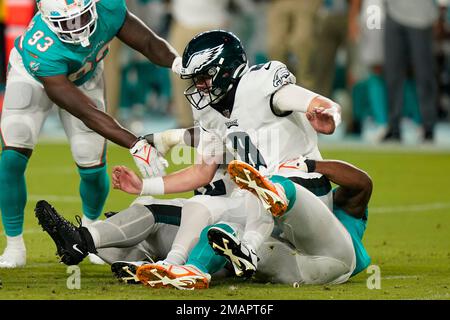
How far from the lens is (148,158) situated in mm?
5523

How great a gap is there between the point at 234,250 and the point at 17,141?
5.84ft

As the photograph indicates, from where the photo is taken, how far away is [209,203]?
211 inches

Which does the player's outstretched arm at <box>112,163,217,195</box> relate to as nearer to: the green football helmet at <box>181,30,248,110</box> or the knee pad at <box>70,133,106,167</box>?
the green football helmet at <box>181,30,248,110</box>

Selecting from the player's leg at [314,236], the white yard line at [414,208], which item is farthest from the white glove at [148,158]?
the white yard line at [414,208]

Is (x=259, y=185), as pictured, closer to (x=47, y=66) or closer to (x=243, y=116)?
(x=243, y=116)

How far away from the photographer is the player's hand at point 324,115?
4.89m

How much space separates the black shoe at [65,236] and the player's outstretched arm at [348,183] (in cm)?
108

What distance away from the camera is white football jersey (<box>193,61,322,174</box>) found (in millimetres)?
5258

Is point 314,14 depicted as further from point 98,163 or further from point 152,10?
point 98,163

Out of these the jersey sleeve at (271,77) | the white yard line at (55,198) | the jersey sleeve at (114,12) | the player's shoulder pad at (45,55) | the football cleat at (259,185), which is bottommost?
the white yard line at (55,198)

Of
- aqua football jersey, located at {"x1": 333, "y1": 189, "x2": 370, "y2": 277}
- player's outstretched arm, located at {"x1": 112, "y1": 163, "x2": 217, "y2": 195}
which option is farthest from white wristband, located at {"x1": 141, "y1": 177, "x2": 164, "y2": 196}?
aqua football jersey, located at {"x1": 333, "y1": 189, "x2": 370, "y2": 277}

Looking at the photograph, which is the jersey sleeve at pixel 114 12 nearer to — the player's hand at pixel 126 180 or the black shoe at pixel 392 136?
the player's hand at pixel 126 180
